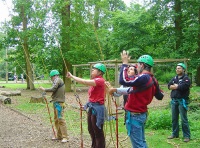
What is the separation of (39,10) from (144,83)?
18.5 metres

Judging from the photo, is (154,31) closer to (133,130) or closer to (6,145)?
(6,145)

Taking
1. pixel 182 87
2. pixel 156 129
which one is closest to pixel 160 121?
pixel 156 129

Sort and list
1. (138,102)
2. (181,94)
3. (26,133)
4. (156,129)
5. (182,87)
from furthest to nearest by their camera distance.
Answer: (26,133) → (156,129) → (181,94) → (182,87) → (138,102)

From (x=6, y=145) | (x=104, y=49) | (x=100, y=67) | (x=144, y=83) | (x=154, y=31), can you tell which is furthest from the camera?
(x=104, y=49)

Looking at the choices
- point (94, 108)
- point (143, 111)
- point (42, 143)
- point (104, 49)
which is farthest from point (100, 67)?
point (104, 49)

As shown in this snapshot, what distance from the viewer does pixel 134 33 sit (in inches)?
749

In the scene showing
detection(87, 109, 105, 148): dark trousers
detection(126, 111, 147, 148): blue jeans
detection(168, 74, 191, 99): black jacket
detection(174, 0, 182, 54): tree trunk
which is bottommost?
detection(87, 109, 105, 148): dark trousers

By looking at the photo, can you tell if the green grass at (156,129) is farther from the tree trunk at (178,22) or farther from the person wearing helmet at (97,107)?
the tree trunk at (178,22)

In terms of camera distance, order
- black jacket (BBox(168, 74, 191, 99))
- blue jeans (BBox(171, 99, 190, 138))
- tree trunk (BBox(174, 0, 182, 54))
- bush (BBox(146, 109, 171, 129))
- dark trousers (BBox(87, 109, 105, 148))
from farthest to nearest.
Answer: tree trunk (BBox(174, 0, 182, 54)) < bush (BBox(146, 109, 171, 129)) < blue jeans (BBox(171, 99, 190, 138)) < black jacket (BBox(168, 74, 191, 99)) < dark trousers (BBox(87, 109, 105, 148))

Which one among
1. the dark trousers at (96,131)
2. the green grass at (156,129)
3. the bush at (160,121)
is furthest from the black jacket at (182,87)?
the dark trousers at (96,131)

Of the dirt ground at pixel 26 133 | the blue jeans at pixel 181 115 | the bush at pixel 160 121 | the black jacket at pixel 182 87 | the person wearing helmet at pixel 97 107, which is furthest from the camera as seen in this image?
the bush at pixel 160 121

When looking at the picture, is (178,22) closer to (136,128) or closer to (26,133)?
(26,133)

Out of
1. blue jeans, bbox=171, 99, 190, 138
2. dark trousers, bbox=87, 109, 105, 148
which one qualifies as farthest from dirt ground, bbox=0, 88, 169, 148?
blue jeans, bbox=171, 99, 190, 138

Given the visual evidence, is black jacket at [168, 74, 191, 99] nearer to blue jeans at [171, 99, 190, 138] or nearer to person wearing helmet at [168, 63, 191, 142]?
person wearing helmet at [168, 63, 191, 142]
